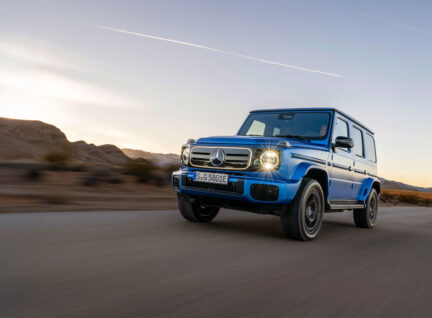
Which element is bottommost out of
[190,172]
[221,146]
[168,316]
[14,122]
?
[168,316]

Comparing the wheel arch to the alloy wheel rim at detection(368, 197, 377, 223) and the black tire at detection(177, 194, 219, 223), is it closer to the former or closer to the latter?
the black tire at detection(177, 194, 219, 223)

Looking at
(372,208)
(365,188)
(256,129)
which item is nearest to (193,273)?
(256,129)

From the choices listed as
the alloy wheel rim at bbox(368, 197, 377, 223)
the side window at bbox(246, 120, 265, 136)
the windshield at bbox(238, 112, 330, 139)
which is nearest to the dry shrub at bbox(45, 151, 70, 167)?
the windshield at bbox(238, 112, 330, 139)

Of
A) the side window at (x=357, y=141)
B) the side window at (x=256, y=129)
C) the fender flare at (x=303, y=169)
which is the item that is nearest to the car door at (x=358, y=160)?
the side window at (x=357, y=141)

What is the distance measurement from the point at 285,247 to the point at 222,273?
159 cm

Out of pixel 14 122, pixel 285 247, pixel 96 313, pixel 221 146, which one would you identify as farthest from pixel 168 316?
pixel 14 122

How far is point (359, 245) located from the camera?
5512 mm

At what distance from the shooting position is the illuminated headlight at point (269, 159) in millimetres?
5039

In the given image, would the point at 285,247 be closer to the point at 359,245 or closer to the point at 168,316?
the point at 359,245

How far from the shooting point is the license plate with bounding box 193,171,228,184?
527cm

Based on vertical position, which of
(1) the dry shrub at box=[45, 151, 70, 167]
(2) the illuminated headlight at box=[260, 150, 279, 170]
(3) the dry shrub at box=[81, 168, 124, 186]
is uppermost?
(1) the dry shrub at box=[45, 151, 70, 167]

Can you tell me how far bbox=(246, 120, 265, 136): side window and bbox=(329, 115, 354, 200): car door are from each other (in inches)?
46.2

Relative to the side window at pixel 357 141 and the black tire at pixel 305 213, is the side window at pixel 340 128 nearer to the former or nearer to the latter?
the side window at pixel 357 141

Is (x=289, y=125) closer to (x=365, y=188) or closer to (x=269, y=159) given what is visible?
(x=269, y=159)
